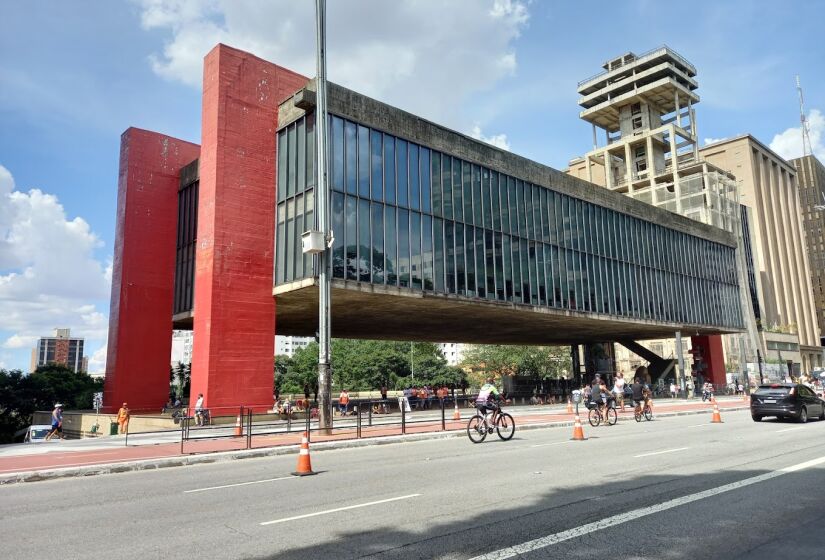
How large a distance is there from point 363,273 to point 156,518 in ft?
65.3

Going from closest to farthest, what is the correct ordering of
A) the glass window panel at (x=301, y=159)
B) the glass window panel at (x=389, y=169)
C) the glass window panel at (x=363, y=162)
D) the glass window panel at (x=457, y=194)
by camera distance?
the glass window panel at (x=301, y=159) < the glass window panel at (x=363, y=162) < the glass window panel at (x=389, y=169) < the glass window panel at (x=457, y=194)

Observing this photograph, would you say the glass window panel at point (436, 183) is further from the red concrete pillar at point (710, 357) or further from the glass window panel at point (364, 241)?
the red concrete pillar at point (710, 357)

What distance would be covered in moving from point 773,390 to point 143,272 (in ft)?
107

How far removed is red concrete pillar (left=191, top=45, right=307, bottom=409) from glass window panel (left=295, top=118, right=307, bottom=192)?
6.45 ft

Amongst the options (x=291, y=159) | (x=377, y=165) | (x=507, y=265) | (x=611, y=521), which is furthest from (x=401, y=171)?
(x=611, y=521)

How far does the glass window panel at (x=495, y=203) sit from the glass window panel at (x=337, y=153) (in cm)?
1134

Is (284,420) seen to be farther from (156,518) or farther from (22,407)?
(22,407)

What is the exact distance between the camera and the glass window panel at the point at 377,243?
27750 millimetres

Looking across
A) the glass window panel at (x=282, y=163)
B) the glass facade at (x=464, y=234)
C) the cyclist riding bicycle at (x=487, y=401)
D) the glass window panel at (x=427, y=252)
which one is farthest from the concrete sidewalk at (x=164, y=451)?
the glass window panel at (x=282, y=163)

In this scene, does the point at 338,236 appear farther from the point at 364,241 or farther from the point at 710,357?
the point at 710,357

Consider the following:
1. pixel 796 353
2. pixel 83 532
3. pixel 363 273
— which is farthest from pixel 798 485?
pixel 796 353

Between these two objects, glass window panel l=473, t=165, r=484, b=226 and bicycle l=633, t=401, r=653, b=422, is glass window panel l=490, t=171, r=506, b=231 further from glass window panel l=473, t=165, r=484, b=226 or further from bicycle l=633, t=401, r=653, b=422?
bicycle l=633, t=401, r=653, b=422

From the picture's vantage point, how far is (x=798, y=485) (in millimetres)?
8625

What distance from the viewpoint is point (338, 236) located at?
1042 inches
